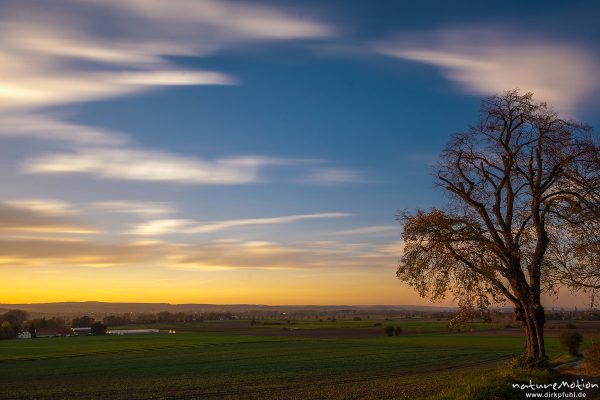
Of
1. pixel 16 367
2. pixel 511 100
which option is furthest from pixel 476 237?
pixel 16 367

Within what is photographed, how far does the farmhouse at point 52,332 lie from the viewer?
15750 centimetres

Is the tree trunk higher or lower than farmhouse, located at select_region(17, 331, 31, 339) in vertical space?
higher

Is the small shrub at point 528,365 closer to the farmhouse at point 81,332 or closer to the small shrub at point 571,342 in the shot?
the small shrub at point 571,342

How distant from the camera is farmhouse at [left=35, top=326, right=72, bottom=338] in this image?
157500 millimetres

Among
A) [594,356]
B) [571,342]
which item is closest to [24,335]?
[571,342]

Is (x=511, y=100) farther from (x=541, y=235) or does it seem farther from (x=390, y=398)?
(x=390, y=398)

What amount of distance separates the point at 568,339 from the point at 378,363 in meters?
19.0

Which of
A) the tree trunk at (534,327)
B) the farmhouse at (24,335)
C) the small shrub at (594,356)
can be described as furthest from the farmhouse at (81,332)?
the small shrub at (594,356)

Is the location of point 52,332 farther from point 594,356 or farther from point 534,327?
point 594,356

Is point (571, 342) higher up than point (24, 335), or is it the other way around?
point (571, 342)

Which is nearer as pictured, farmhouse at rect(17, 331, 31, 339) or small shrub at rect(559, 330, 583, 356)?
small shrub at rect(559, 330, 583, 356)

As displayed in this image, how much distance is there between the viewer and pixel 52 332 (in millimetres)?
162250

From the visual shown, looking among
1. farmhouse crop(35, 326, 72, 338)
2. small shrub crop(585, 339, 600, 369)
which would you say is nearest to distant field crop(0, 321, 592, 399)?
small shrub crop(585, 339, 600, 369)

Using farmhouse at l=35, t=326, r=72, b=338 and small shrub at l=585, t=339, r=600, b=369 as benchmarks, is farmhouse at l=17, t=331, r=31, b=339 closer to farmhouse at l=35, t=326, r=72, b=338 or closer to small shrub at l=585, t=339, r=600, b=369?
farmhouse at l=35, t=326, r=72, b=338
